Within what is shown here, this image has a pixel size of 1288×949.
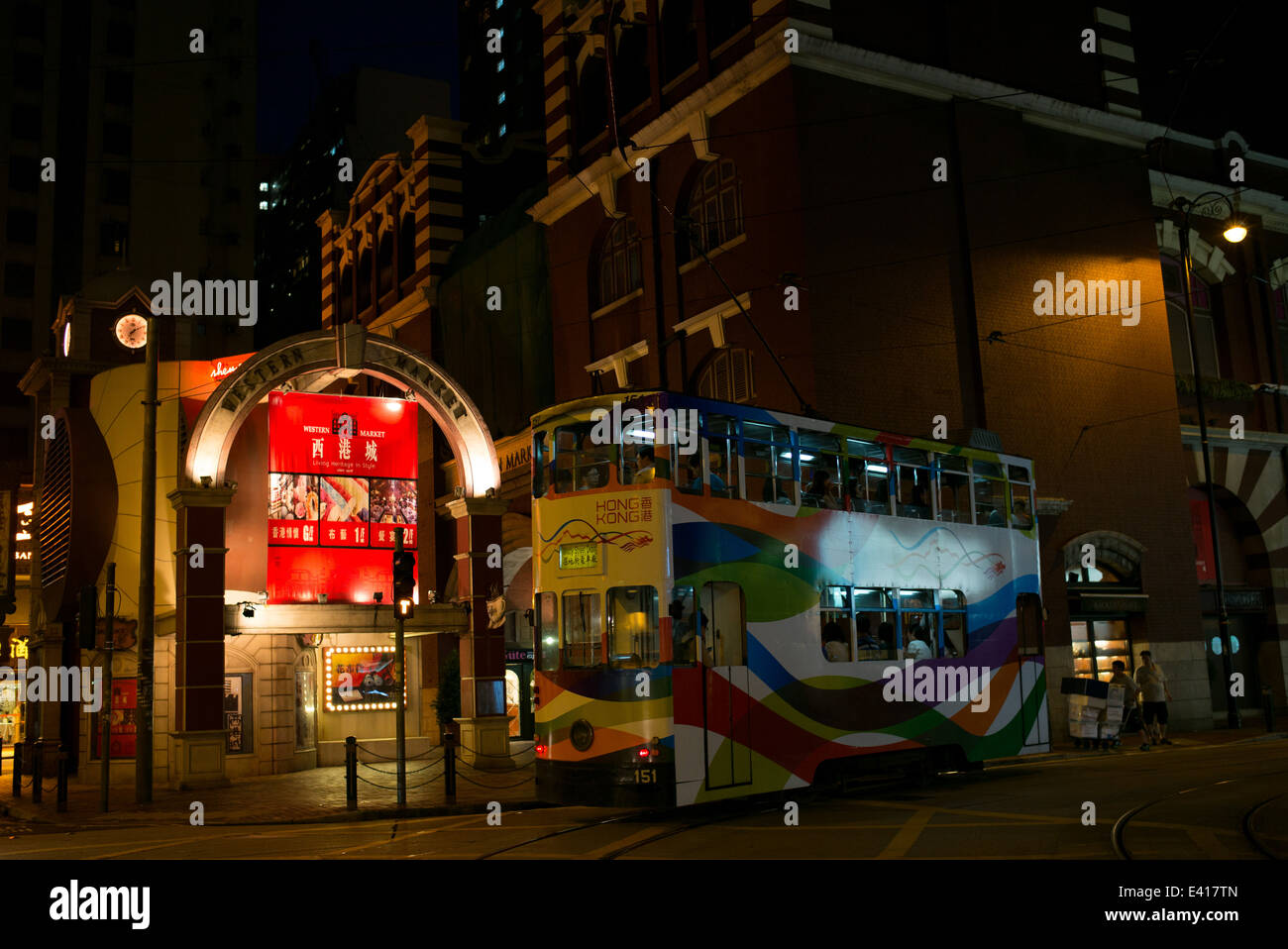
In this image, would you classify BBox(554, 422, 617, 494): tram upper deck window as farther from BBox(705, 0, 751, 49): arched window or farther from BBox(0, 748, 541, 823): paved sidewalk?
BBox(705, 0, 751, 49): arched window

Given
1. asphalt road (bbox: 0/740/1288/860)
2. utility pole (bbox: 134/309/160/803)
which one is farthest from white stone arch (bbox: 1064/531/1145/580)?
utility pole (bbox: 134/309/160/803)

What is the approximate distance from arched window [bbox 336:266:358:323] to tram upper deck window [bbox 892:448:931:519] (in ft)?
105

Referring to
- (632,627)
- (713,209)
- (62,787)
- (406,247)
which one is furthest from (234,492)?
(406,247)

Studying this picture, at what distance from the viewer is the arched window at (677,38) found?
1152 inches

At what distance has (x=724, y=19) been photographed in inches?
1108

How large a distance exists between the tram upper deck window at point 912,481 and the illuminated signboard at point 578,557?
5.29 m

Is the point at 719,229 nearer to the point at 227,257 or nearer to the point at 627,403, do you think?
the point at 627,403

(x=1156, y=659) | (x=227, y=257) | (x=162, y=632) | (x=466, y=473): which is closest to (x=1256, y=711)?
(x=1156, y=659)

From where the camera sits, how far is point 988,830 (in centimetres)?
1335

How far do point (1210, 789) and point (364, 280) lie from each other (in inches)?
1433

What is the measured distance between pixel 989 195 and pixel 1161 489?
28.0ft

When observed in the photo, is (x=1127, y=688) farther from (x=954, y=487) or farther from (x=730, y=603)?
(x=730, y=603)

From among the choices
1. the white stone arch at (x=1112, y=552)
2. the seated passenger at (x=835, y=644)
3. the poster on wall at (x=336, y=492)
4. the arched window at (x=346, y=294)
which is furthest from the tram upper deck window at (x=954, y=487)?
the arched window at (x=346, y=294)

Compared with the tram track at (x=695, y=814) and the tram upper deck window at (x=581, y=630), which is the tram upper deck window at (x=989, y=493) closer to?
the tram track at (x=695, y=814)
